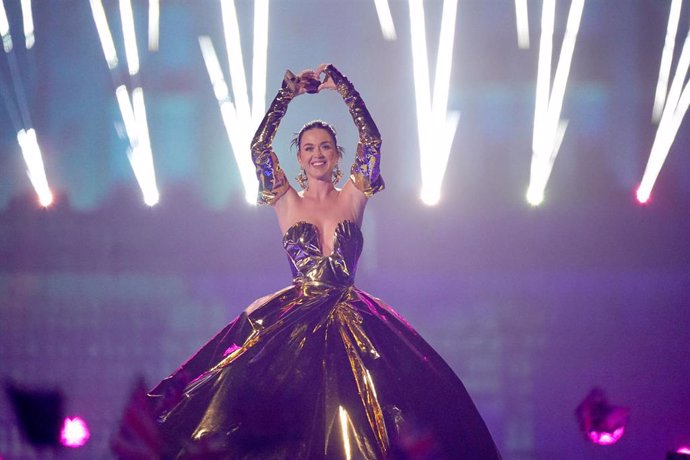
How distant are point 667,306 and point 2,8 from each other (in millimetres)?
4589

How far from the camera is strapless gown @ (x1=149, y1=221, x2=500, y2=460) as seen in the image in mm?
2072

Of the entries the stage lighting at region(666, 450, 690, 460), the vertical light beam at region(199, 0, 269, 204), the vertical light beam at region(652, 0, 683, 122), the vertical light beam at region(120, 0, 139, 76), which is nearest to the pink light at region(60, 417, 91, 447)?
the vertical light beam at region(199, 0, 269, 204)

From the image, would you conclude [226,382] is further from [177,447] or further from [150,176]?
[150,176]

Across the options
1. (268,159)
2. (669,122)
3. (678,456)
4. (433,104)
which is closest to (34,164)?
(268,159)

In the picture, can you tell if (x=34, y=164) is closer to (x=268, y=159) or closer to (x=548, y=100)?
(x=268, y=159)

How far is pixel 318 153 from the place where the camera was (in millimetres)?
2920

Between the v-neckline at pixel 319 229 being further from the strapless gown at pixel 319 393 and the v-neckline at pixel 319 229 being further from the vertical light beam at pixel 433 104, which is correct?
the vertical light beam at pixel 433 104

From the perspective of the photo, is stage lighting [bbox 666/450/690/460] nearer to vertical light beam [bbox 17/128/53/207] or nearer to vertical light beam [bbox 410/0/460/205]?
vertical light beam [bbox 410/0/460/205]

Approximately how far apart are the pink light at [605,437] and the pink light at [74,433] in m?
2.75

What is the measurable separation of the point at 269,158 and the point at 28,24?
239cm

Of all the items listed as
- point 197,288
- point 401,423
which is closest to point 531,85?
point 197,288

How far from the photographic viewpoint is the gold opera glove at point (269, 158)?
286 centimetres

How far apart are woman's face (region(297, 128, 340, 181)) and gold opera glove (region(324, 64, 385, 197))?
5.1 inches

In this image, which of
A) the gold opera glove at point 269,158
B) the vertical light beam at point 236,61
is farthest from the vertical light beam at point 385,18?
the gold opera glove at point 269,158
